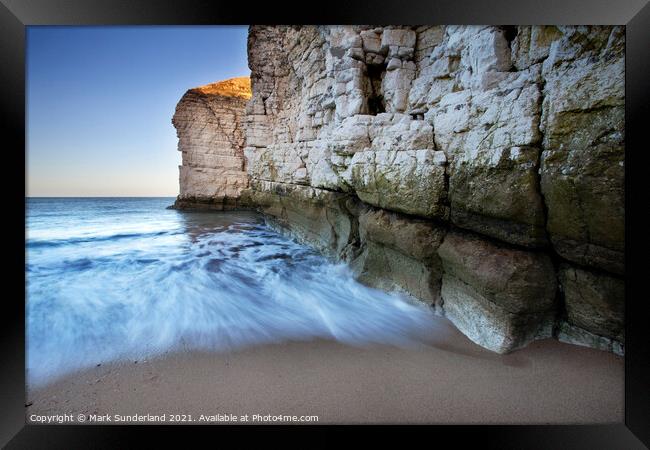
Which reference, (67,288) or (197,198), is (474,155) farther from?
(197,198)

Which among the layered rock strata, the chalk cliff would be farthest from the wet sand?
the layered rock strata

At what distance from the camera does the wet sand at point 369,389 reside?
1.81m

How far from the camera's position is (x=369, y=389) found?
75.4 inches

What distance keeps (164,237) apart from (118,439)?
7.80m

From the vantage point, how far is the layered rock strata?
17.5 metres

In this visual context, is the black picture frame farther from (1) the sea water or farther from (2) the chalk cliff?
(1) the sea water

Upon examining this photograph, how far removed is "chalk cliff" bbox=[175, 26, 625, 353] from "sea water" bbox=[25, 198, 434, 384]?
603mm

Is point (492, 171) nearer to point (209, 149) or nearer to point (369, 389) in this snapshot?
point (369, 389)

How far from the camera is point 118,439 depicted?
5.76 feet

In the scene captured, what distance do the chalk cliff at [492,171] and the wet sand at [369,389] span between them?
232 millimetres
